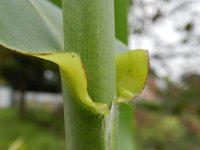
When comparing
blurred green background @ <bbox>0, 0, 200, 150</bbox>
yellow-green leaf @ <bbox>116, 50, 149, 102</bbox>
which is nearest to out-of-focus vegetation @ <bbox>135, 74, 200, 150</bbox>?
blurred green background @ <bbox>0, 0, 200, 150</bbox>

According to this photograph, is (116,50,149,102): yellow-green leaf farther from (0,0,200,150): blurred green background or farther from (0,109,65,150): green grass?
(0,109,65,150): green grass

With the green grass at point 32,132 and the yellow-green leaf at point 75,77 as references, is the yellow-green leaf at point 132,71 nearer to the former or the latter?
the yellow-green leaf at point 75,77

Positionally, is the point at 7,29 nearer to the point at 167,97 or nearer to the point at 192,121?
the point at 167,97

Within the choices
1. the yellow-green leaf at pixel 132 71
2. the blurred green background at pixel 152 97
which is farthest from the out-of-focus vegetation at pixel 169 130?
the yellow-green leaf at pixel 132 71

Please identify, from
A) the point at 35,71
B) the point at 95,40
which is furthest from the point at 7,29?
the point at 35,71

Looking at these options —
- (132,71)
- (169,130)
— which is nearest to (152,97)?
(169,130)

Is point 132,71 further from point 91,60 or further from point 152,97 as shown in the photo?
point 152,97
